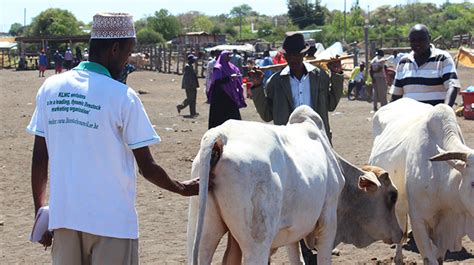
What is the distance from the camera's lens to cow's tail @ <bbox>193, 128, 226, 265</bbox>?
436 cm

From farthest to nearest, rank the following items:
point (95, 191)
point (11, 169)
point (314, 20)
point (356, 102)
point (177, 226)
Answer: point (314, 20), point (356, 102), point (11, 169), point (177, 226), point (95, 191)

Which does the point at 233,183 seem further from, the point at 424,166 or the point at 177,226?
the point at 177,226

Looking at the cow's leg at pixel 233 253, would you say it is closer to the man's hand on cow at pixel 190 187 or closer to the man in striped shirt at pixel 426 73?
the man's hand on cow at pixel 190 187

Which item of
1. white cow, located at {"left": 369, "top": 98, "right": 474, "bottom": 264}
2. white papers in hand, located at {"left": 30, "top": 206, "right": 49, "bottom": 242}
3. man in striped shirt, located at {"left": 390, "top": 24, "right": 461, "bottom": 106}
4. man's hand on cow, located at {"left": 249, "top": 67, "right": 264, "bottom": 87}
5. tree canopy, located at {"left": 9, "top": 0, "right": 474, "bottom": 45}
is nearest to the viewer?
white papers in hand, located at {"left": 30, "top": 206, "right": 49, "bottom": 242}

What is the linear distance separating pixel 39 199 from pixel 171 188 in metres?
0.59

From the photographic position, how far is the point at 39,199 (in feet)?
12.3

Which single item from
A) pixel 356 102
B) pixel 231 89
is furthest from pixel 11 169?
pixel 356 102

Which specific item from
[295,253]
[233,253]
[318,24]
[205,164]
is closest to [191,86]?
[295,253]

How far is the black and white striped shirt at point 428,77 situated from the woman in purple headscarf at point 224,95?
5.26m

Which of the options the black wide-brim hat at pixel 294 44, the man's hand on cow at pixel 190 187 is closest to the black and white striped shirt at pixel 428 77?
the black wide-brim hat at pixel 294 44

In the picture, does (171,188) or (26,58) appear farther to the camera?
(26,58)

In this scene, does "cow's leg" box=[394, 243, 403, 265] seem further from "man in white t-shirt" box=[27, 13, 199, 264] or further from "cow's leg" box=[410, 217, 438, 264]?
"man in white t-shirt" box=[27, 13, 199, 264]

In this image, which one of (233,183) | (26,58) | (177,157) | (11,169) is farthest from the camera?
(26,58)

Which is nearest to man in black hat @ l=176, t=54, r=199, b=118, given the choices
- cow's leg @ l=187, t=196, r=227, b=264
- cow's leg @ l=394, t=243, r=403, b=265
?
cow's leg @ l=394, t=243, r=403, b=265
